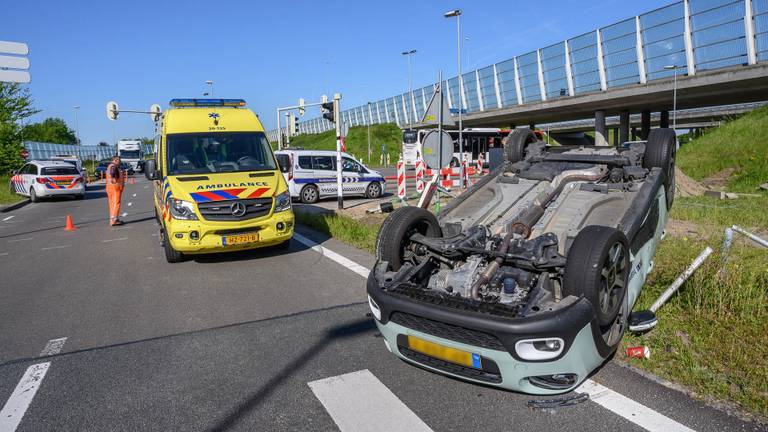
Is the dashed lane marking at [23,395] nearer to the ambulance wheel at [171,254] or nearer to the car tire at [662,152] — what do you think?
the ambulance wheel at [171,254]

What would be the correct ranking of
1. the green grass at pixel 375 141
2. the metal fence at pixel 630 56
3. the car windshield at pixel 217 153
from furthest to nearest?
the green grass at pixel 375 141 < the metal fence at pixel 630 56 < the car windshield at pixel 217 153

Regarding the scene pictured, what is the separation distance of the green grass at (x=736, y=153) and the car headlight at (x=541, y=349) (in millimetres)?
15744

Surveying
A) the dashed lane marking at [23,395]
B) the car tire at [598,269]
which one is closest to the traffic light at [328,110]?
the dashed lane marking at [23,395]

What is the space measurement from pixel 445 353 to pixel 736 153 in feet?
64.6

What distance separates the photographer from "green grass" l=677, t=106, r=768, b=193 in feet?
56.4

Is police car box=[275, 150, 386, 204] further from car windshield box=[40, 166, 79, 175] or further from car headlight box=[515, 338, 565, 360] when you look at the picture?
car headlight box=[515, 338, 565, 360]

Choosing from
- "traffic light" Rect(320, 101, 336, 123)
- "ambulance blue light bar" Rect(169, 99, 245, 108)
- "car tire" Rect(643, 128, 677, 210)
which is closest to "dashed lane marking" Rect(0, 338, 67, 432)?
"car tire" Rect(643, 128, 677, 210)

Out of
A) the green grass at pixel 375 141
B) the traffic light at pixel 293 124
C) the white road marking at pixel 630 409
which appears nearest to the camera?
the white road marking at pixel 630 409

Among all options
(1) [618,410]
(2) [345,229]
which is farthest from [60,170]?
(1) [618,410]

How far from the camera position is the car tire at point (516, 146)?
21.7 ft

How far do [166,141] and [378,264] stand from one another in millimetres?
5742

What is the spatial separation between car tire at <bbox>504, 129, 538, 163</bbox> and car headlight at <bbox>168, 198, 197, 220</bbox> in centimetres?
435

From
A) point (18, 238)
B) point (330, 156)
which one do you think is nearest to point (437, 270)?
point (18, 238)

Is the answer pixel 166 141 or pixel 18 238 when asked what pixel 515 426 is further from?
pixel 18 238
